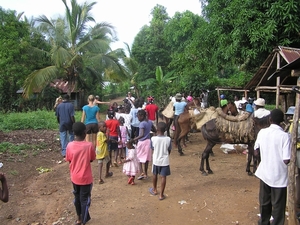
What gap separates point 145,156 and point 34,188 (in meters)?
2.53

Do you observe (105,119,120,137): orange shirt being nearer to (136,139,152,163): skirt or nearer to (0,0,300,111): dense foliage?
(136,139,152,163): skirt

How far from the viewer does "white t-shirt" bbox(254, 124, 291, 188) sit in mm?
3794

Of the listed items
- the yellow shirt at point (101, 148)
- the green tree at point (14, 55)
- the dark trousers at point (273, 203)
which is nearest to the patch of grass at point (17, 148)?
the yellow shirt at point (101, 148)

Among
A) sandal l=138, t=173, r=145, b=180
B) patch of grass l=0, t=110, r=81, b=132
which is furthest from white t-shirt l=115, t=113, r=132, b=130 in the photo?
patch of grass l=0, t=110, r=81, b=132

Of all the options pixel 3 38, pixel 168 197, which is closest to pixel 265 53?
pixel 168 197

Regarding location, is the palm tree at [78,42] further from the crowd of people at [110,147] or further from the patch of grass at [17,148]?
the crowd of people at [110,147]

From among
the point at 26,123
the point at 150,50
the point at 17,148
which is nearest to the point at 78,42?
the point at 26,123

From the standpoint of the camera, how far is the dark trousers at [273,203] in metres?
3.90

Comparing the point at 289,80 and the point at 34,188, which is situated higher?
the point at 289,80

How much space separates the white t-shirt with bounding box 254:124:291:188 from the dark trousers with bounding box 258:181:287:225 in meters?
0.12

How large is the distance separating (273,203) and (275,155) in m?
0.64

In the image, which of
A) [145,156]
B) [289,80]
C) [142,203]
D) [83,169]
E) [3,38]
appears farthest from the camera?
[3,38]

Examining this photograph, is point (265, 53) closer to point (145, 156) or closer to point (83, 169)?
point (145, 156)

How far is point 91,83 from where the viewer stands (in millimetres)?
22922
